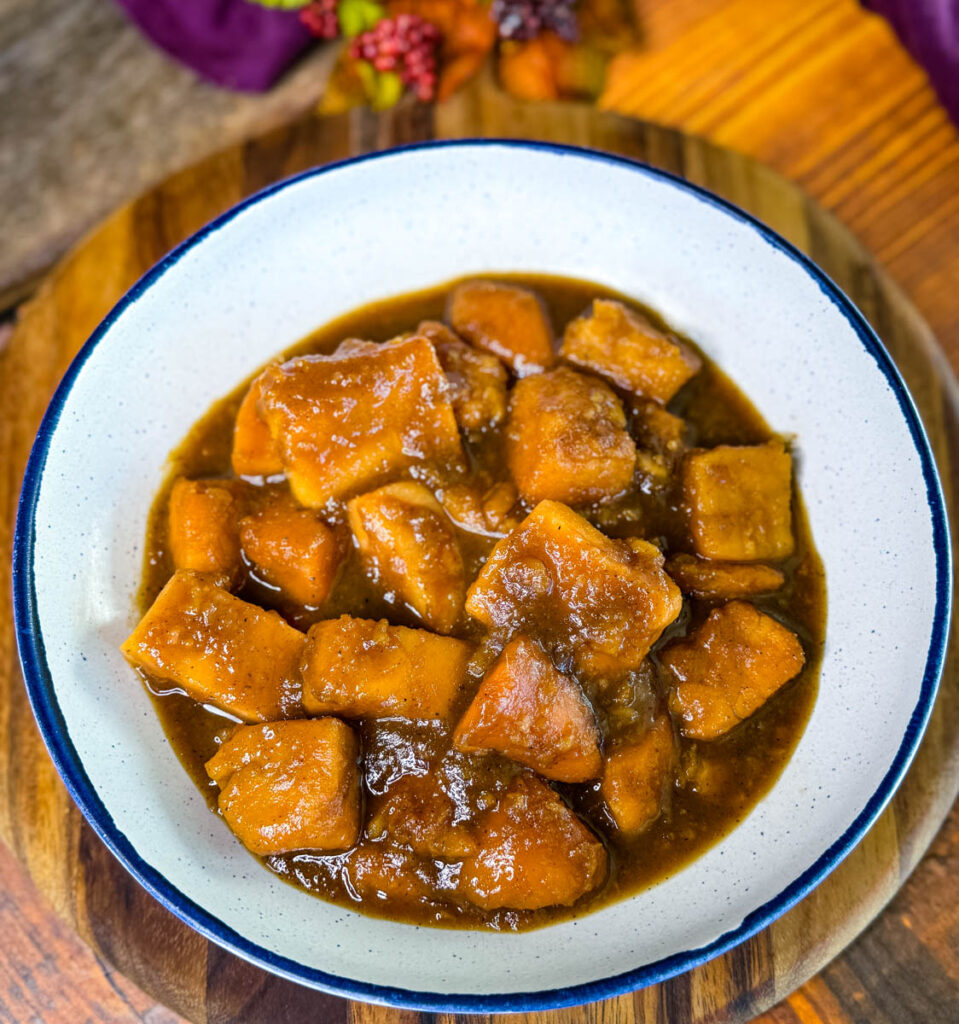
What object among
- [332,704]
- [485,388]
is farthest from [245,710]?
[485,388]

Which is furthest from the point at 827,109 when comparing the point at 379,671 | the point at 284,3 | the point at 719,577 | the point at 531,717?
the point at 379,671

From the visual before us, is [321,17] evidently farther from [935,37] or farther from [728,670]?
[728,670]

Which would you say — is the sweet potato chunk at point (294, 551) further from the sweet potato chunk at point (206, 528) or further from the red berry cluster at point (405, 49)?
the red berry cluster at point (405, 49)

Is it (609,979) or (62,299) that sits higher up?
(62,299)

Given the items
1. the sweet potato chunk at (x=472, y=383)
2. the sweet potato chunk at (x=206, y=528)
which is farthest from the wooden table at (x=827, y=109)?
the sweet potato chunk at (x=472, y=383)

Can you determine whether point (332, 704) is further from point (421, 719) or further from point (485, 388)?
point (485, 388)

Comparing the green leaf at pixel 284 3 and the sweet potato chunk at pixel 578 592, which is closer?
the sweet potato chunk at pixel 578 592
